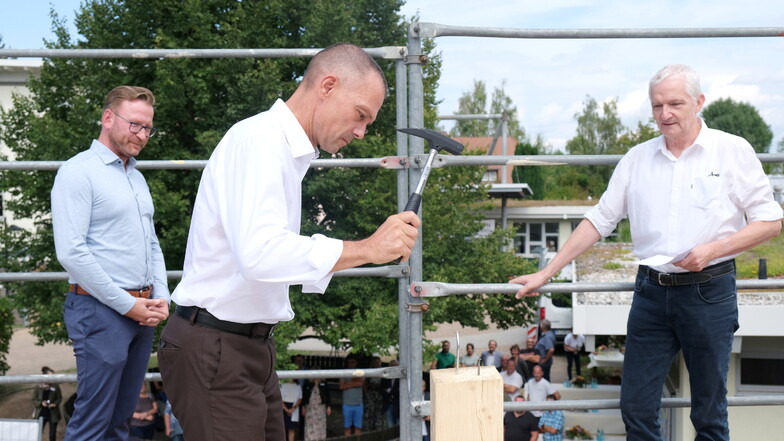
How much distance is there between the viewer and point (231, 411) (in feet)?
7.04

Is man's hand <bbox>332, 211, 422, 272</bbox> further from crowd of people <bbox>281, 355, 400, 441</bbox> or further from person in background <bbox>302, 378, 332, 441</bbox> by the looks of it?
person in background <bbox>302, 378, 332, 441</bbox>

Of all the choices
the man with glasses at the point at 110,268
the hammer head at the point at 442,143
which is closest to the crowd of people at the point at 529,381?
the man with glasses at the point at 110,268

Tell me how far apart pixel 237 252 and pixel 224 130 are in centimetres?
1328

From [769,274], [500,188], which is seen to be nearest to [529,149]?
[500,188]

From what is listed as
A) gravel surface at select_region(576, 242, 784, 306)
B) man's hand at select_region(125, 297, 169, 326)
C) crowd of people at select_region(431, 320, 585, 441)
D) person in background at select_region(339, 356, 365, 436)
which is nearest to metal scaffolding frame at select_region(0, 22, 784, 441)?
man's hand at select_region(125, 297, 169, 326)

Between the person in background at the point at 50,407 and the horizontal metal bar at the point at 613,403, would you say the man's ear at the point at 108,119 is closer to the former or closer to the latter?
the horizontal metal bar at the point at 613,403

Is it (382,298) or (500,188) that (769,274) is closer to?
(382,298)

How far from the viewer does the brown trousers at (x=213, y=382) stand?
7.02ft

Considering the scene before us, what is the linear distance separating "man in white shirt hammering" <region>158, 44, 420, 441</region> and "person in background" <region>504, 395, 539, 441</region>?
7984 mm

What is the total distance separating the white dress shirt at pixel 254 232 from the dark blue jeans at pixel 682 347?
4.58ft

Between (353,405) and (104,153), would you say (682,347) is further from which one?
(353,405)

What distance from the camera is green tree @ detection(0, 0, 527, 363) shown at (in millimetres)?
14125

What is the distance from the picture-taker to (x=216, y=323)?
217 centimetres

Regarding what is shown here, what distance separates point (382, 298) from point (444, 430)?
13.1 meters
